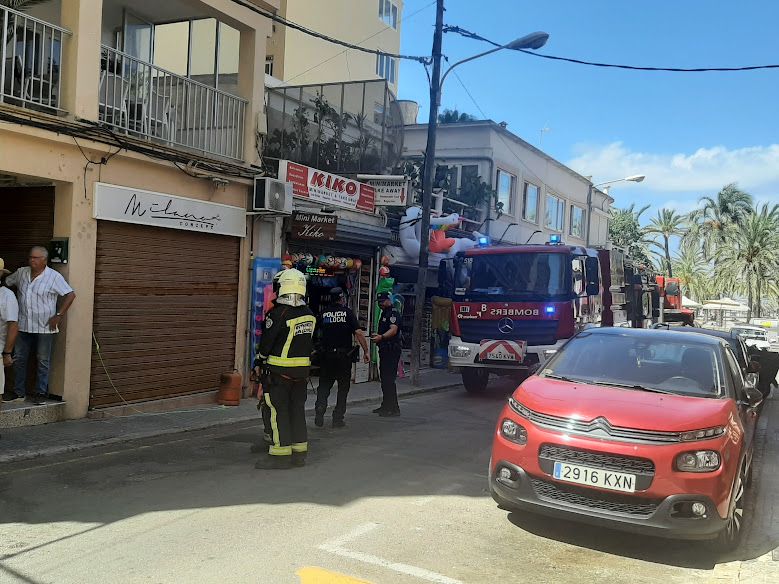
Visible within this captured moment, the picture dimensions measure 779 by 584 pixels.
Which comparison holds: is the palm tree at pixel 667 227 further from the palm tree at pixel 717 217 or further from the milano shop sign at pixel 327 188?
the milano shop sign at pixel 327 188

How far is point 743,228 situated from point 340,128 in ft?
133

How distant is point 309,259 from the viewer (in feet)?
41.5

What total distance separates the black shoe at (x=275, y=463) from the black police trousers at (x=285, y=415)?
50 millimetres

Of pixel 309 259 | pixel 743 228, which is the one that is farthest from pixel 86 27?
pixel 743 228

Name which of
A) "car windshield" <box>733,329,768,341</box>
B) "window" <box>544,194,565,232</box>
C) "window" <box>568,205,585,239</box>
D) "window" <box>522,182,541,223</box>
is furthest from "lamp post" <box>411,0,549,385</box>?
"window" <box>568,205,585,239</box>

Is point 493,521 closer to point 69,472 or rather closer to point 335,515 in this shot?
point 335,515

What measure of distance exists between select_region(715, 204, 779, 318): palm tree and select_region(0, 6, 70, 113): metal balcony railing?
45196mm

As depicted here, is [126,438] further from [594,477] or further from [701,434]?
[701,434]

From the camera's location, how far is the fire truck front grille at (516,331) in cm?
1219

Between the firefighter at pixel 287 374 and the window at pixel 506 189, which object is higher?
the window at pixel 506 189

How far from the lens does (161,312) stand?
9859 millimetres

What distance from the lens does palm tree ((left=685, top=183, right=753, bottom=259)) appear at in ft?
178

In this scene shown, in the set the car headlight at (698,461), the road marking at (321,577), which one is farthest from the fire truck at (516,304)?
the road marking at (321,577)

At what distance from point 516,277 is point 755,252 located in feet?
128
